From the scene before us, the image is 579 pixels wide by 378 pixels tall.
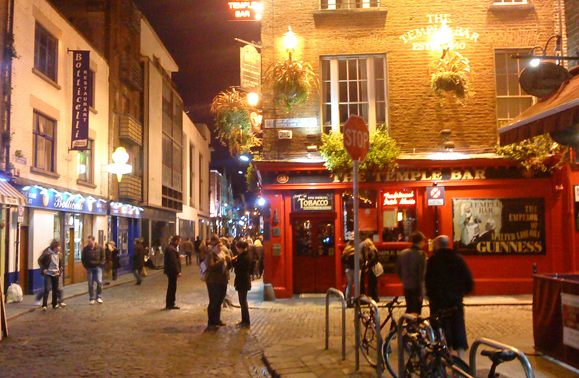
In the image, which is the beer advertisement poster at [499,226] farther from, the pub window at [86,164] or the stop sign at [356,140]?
the pub window at [86,164]

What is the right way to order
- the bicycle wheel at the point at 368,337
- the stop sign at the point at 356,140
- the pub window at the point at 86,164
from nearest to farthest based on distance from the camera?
the stop sign at the point at 356,140 < the bicycle wheel at the point at 368,337 < the pub window at the point at 86,164

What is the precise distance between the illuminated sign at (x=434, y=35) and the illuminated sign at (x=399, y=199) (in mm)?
4130

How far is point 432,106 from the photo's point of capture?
15.4 meters

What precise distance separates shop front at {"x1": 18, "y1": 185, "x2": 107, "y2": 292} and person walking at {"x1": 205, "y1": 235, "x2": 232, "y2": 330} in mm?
8659

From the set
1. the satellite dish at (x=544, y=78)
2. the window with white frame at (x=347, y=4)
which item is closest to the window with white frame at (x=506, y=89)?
the window with white frame at (x=347, y=4)

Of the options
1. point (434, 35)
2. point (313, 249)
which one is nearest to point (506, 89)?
point (434, 35)

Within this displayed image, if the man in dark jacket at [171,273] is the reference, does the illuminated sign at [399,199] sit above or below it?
above

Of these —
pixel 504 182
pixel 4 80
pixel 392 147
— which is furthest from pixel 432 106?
pixel 4 80

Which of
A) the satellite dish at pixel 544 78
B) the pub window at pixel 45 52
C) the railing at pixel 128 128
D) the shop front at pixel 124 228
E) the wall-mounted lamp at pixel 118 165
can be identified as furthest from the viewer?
the shop front at pixel 124 228

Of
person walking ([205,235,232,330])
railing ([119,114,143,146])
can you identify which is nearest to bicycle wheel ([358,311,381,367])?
person walking ([205,235,232,330])

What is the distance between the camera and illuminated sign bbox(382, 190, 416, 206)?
1541 centimetres

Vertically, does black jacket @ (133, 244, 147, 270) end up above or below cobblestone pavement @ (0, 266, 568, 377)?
above

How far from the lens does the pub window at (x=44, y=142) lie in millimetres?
18531

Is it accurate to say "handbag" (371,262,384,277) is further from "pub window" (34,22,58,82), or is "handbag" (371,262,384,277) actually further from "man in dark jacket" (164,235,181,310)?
"pub window" (34,22,58,82)
